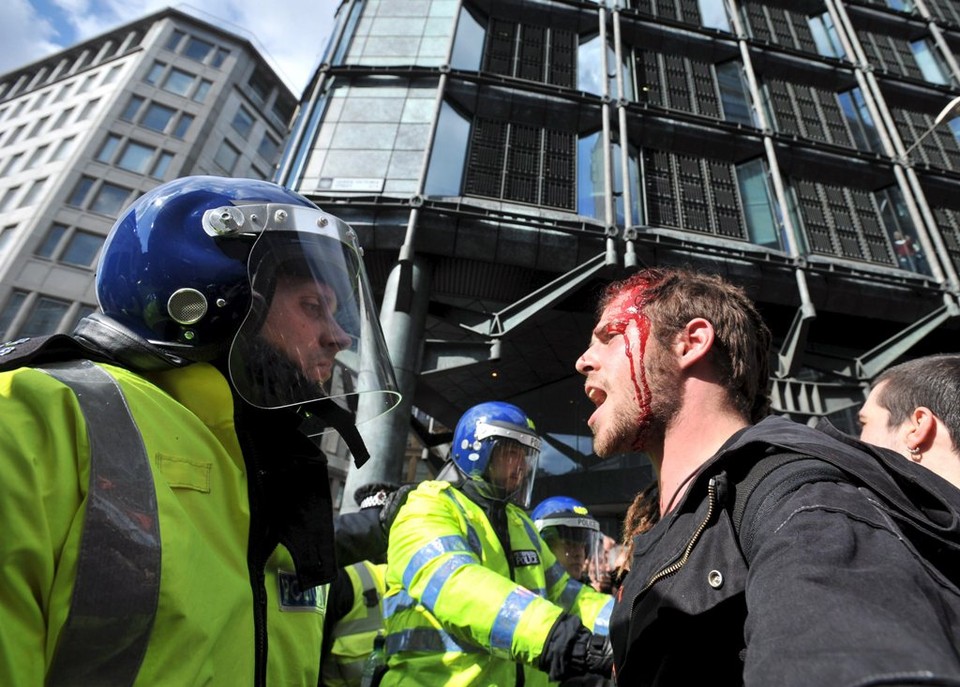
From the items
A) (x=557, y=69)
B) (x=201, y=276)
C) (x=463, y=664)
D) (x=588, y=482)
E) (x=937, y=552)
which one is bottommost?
(x=463, y=664)

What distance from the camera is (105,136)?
26859mm

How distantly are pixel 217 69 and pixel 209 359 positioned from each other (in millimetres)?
35500

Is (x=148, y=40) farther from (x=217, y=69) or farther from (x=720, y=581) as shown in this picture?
(x=720, y=581)

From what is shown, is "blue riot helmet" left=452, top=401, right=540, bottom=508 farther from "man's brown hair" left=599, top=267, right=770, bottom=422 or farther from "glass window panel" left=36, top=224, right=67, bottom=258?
"glass window panel" left=36, top=224, right=67, bottom=258

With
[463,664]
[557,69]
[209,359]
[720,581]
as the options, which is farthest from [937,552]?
[557,69]

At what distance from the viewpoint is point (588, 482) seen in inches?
427

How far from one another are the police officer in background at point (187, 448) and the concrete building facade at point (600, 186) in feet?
19.3

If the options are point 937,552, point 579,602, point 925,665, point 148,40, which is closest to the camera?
point 925,665

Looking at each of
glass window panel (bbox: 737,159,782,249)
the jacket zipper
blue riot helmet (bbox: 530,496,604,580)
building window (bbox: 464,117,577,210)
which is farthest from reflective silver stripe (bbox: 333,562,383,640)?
glass window panel (bbox: 737,159,782,249)

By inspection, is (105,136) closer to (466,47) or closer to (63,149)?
(63,149)

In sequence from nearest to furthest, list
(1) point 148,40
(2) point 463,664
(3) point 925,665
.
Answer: (3) point 925,665
(2) point 463,664
(1) point 148,40

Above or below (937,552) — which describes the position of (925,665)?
below

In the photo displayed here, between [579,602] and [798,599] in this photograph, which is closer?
[798,599]

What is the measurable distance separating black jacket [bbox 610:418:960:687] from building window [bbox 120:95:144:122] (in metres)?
34.5
